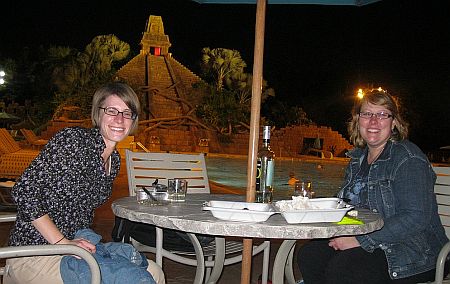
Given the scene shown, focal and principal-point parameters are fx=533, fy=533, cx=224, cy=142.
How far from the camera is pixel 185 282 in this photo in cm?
383

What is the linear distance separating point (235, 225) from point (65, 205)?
0.73 m

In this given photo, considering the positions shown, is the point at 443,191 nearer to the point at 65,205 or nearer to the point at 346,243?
the point at 346,243

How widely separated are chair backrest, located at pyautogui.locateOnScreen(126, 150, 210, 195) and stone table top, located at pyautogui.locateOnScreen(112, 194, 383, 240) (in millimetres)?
1015

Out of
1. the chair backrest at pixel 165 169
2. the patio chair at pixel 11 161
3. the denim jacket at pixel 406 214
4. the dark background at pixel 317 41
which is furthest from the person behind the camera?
the dark background at pixel 317 41

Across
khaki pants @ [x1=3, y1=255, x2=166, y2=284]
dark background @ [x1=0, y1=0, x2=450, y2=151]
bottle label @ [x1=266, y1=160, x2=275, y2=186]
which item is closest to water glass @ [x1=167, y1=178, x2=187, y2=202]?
bottle label @ [x1=266, y1=160, x2=275, y2=186]

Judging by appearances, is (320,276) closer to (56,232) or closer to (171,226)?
(171,226)

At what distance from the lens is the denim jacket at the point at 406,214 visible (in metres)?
2.16

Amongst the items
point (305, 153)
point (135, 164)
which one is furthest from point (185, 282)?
point (305, 153)

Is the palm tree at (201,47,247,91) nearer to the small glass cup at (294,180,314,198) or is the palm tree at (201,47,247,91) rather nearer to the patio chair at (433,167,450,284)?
the patio chair at (433,167,450,284)

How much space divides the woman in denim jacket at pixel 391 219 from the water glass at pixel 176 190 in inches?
27.3

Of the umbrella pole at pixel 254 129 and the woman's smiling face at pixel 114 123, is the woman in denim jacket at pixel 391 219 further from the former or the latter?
the woman's smiling face at pixel 114 123

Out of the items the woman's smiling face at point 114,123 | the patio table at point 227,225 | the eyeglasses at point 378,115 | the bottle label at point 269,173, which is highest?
the eyeglasses at point 378,115

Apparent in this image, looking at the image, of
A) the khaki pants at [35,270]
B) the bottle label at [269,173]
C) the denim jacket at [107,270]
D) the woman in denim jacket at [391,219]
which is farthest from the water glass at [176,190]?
the woman in denim jacket at [391,219]

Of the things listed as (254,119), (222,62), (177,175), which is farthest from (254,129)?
(222,62)
